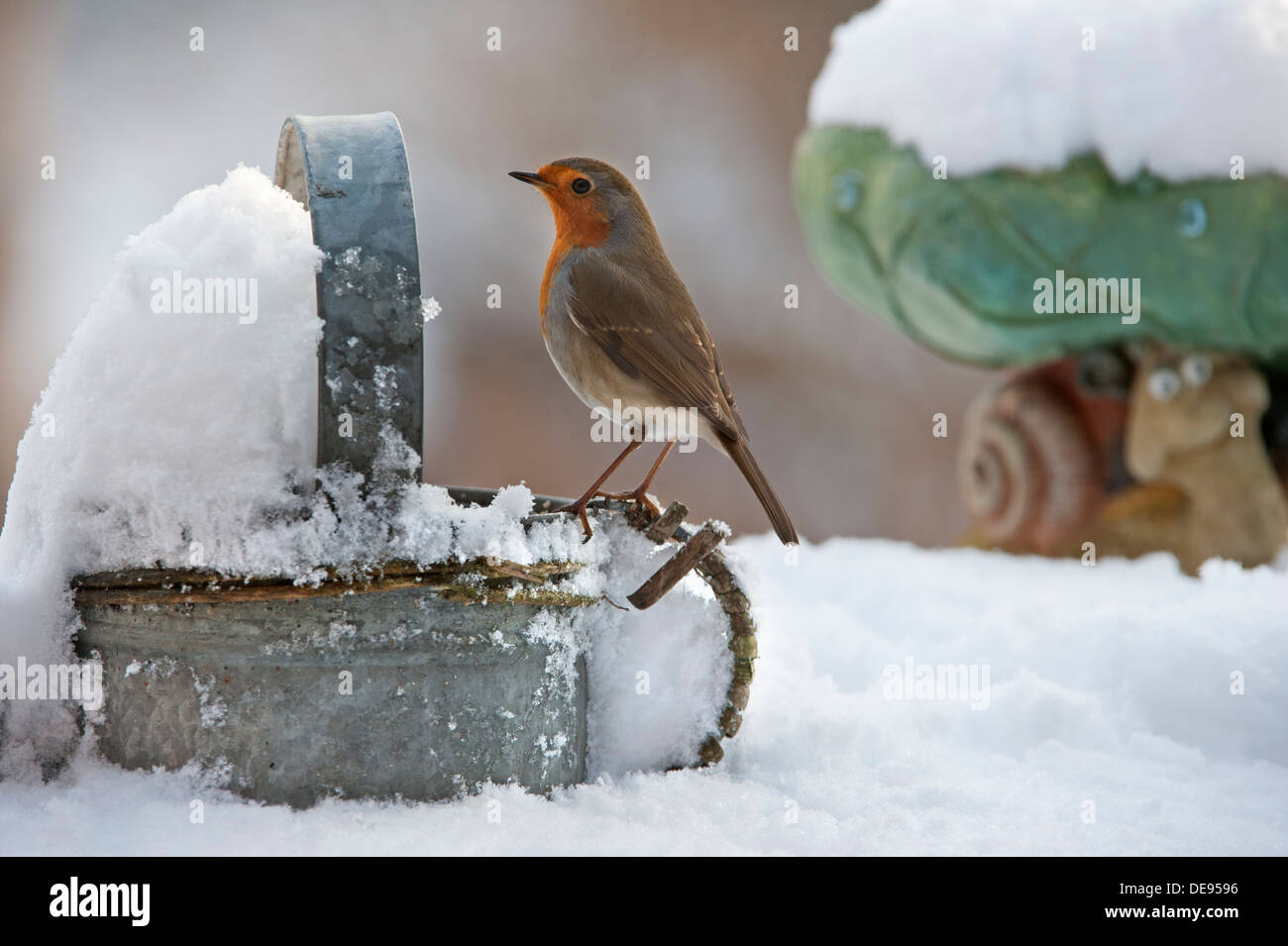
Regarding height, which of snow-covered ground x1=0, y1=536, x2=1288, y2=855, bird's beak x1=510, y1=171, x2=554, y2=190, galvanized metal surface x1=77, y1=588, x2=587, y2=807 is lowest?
snow-covered ground x1=0, y1=536, x2=1288, y2=855

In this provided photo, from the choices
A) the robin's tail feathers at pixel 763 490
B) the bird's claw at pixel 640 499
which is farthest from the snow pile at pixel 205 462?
the robin's tail feathers at pixel 763 490

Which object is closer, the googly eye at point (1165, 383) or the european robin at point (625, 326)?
the european robin at point (625, 326)

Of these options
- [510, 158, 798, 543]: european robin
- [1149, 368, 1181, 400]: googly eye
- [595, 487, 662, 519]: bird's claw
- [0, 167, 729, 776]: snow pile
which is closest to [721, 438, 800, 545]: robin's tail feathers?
[510, 158, 798, 543]: european robin

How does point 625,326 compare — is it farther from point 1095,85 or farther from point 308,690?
point 1095,85

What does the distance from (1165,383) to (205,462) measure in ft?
7.96

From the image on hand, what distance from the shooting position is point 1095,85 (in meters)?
2.62

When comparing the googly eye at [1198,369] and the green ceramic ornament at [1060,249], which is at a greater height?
the green ceramic ornament at [1060,249]

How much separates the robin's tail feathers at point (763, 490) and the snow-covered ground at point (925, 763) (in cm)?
6

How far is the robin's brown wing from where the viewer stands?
5.29 ft

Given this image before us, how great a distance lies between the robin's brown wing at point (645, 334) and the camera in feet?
5.29

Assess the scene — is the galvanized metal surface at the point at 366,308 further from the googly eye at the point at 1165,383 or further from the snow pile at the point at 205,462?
the googly eye at the point at 1165,383

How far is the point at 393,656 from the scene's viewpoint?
122cm

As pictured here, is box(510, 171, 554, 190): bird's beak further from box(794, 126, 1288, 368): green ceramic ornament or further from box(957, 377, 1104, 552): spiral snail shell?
box(957, 377, 1104, 552): spiral snail shell

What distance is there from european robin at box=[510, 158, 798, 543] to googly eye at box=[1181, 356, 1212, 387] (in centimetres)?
163
